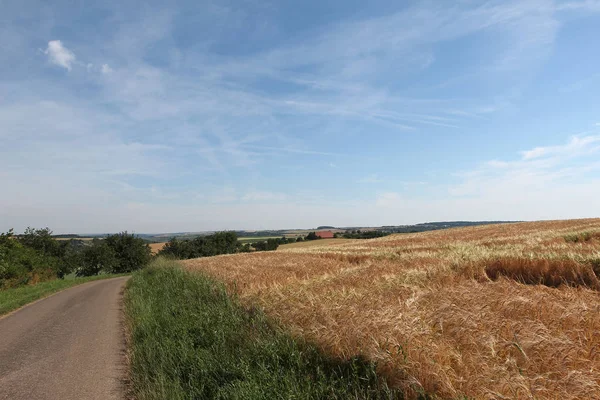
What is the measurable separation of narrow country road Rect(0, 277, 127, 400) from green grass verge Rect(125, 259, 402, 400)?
54 cm

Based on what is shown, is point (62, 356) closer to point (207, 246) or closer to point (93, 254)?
point (93, 254)

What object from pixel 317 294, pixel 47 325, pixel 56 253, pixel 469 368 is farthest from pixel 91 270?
pixel 469 368

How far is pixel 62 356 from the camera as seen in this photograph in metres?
7.62

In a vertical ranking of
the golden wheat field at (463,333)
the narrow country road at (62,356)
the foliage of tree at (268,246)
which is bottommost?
the foliage of tree at (268,246)

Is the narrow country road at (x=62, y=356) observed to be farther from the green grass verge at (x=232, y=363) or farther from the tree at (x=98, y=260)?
the tree at (x=98, y=260)

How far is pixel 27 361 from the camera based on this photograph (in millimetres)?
7355

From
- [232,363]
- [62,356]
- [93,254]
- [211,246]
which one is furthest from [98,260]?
[232,363]

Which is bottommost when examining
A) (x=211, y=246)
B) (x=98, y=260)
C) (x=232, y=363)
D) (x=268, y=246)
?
(x=268, y=246)

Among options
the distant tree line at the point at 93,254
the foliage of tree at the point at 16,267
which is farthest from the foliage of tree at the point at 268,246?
the foliage of tree at the point at 16,267

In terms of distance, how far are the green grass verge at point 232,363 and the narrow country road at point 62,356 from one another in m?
0.54

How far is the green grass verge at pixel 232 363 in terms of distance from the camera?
395 cm

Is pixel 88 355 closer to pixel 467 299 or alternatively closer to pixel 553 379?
pixel 467 299

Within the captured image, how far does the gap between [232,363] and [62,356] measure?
198 inches

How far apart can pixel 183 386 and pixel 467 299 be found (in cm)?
446
